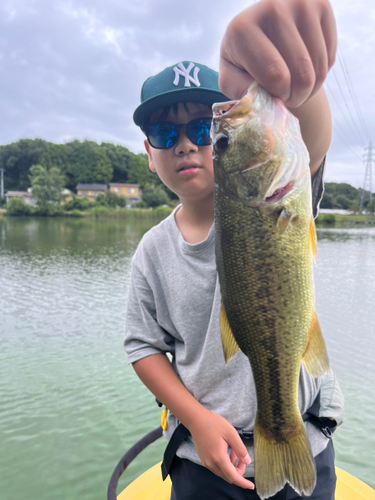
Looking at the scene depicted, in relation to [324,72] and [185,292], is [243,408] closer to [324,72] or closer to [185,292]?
[185,292]

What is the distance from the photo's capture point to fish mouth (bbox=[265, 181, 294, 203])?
1.16 metres

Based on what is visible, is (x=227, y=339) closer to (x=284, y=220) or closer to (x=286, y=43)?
(x=284, y=220)

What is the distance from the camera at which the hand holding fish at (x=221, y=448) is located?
1.33m

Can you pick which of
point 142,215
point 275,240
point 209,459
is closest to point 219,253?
point 275,240

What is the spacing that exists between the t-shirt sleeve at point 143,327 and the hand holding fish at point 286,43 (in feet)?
3.50

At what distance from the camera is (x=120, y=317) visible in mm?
8234

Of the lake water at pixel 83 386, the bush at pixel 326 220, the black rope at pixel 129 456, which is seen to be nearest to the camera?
the black rope at pixel 129 456

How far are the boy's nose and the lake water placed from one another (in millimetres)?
3252

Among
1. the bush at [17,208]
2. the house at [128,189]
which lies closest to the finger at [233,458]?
the bush at [17,208]

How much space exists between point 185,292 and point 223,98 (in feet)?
2.90

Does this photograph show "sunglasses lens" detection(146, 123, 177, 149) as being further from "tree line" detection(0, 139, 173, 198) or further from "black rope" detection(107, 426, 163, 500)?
"tree line" detection(0, 139, 173, 198)

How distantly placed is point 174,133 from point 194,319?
82 cm

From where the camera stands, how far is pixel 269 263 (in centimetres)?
120

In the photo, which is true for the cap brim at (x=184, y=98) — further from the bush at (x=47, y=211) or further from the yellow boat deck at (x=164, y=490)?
the bush at (x=47, y=211)
